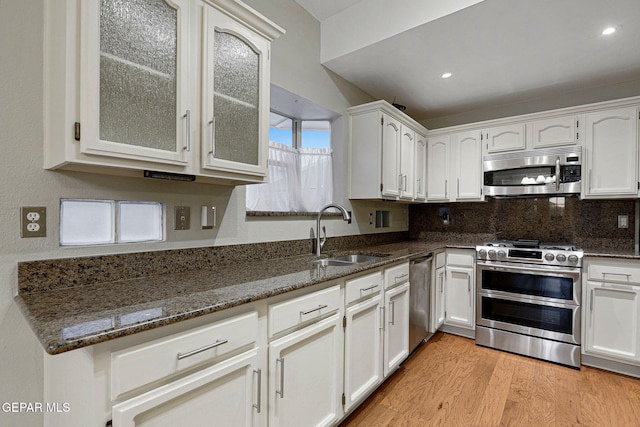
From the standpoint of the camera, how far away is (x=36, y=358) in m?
1.13

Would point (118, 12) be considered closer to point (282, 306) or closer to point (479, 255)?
point (282, 306)

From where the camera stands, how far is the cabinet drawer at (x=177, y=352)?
81 cm

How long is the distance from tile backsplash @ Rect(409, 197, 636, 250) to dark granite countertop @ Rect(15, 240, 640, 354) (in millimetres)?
2508

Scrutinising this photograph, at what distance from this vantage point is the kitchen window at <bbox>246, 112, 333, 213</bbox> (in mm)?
2369

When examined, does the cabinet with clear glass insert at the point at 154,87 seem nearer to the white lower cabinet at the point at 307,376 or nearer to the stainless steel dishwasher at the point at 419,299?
the white lower cabinet at the point at 307,376

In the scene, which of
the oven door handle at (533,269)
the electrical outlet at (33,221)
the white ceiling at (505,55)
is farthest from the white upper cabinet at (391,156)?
the electrical outlet at (33,221)

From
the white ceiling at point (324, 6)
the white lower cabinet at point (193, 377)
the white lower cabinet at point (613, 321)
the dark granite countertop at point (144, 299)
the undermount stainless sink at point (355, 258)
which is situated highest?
the white ceiling at point (324, 6)

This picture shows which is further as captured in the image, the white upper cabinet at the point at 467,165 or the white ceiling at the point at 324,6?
the white upper cabinet at the point at 467,165

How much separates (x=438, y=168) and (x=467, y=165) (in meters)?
0.31

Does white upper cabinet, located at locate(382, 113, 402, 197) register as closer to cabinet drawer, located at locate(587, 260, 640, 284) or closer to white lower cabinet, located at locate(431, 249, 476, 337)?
white lower cabinet, located at locate(431, 249, 476, 337)

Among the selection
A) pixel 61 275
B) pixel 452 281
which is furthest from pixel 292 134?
pixel 452 281

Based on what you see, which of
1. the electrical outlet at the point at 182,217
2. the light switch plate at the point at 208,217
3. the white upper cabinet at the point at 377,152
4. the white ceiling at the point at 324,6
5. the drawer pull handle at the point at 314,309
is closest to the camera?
the drawer pull handle at the point at 314,309

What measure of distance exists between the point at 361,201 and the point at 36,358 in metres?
2.49

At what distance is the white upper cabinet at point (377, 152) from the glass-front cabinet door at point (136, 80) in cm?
181
